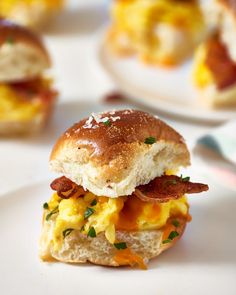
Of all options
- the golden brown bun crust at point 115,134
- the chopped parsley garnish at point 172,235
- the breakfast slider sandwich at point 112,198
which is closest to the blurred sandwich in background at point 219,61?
the golden brown bun crust at point 115,134

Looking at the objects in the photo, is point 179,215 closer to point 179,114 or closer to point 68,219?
point 68,219

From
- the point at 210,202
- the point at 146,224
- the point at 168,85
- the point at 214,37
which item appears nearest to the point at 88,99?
the point at 168,85

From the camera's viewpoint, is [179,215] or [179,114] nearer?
[179,215]

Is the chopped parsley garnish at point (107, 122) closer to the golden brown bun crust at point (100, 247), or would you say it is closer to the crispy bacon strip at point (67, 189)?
the crispy bacon strip at point (67, 189)

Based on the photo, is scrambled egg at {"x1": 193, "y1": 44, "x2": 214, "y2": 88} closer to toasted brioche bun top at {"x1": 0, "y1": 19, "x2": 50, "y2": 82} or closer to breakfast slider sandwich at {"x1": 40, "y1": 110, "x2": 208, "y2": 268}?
toasted brioche bun top at {"x1": 0, "y1": 19, "x2": 50, "y2": 82}

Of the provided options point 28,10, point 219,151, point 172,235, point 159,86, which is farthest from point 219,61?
point 172,235

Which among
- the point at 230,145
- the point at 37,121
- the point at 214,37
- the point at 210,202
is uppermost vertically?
the point at 214,37

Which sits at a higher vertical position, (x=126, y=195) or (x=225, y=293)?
(x=126, y=195)

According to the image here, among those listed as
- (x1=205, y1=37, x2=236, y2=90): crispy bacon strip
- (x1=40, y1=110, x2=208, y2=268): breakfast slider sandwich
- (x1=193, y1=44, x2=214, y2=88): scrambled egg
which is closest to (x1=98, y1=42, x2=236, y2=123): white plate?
(x1=193, y1=44, x2=214, y2=88): scrambled egg

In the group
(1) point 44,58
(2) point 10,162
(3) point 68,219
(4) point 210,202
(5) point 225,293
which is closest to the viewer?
(5) point 225,293
